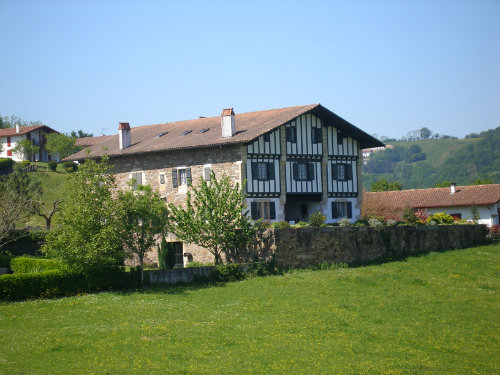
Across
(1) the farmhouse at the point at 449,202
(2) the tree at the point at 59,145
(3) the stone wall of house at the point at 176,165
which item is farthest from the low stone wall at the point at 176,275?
(2) the tree at the point at 59,145

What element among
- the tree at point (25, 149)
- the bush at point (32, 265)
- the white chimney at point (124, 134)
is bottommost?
the bush at point (32, 265)


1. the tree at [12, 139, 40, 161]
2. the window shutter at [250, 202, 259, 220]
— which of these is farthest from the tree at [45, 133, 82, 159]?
the window shutter at [250, 202, 259, 220]

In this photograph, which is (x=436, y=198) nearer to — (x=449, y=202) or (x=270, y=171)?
(x=449, y=202)

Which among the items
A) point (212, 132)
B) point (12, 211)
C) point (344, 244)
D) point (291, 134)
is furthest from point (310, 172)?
point (12, 211)

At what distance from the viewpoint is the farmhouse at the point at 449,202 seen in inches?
2350

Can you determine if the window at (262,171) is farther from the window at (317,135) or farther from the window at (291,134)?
the window at (317,135)

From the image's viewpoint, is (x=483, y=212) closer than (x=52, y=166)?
Yes

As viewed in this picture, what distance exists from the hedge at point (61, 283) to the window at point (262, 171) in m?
10.1

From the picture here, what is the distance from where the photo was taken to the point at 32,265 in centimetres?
3278

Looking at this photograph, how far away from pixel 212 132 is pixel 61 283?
15391mm

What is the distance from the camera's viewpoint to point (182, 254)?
3994 centimetres

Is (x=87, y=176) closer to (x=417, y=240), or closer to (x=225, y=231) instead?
(x=225, y=231)

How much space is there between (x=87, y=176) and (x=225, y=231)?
7.20m

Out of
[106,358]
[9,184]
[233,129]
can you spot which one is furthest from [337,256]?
[9,184]
